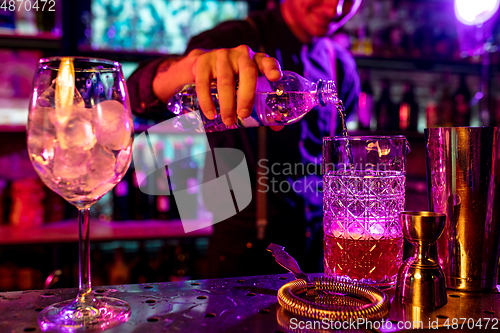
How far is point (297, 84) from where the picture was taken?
0.98m

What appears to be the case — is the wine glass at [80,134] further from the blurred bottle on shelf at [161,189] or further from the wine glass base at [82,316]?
the blurred bottle on shelf at [161,189]

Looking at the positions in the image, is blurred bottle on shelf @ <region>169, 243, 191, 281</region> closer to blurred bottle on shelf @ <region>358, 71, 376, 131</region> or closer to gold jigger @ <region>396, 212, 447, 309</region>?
blurred bottle on shelf @ <region>358, 71, 376, 131</region>

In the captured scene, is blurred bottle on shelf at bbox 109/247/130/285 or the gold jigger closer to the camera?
the gold jigger

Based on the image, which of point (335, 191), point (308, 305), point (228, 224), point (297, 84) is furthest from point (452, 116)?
point (308, 305)

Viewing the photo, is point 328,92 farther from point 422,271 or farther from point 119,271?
point 119,271

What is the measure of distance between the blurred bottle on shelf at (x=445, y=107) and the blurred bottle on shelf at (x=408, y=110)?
0.16 m

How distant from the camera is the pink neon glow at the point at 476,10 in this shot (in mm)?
2471

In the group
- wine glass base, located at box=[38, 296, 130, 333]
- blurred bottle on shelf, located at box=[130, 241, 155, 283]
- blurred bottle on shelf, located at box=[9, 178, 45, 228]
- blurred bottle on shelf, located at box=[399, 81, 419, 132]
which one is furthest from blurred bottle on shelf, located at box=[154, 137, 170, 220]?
wine glass base, located at box=[38, 296, 130, 333]

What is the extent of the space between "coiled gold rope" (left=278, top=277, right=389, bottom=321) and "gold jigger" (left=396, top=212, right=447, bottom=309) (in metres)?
0.04

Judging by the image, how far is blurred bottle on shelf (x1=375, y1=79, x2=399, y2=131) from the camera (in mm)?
2691

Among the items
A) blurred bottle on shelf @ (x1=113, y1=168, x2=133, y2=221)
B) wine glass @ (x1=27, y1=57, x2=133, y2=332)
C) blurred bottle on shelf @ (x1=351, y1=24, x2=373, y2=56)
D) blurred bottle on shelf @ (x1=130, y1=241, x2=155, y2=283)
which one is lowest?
blurred bottle on shelf @ (x1=130, y1=241, x2=155, y2=283)

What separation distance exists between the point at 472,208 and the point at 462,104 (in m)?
2.41

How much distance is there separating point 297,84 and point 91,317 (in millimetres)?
658

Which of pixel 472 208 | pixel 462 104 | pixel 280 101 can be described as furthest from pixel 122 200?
pixel 462 104
